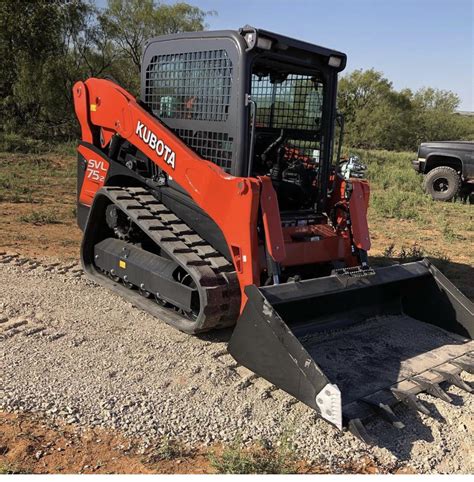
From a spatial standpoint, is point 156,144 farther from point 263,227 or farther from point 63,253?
point 63,253

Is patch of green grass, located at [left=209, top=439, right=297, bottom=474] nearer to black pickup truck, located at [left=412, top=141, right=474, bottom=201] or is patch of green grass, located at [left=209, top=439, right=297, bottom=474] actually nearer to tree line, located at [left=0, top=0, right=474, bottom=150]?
black pickup truck, located at [left=412, top=141, right=474, bottom=201]

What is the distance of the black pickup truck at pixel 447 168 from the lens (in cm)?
1280

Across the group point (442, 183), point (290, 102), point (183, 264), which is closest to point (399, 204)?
point (442, 183)

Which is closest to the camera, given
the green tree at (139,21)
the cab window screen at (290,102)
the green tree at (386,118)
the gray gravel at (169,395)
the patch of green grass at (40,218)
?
the gray gravel at (169,395)

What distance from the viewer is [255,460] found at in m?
2.99

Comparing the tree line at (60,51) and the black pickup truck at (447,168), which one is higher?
the tree line at (60,51)

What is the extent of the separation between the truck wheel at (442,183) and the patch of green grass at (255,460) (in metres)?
11.0

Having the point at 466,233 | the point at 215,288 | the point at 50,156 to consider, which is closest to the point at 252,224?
the point at 215,288

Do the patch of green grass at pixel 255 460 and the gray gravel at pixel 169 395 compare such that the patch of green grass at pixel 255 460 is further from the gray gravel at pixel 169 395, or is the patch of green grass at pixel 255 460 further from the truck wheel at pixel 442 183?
the truck wheel at pixel 442 183

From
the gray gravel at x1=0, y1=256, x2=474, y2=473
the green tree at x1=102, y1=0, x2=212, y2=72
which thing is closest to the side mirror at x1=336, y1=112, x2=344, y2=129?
the gray gravel at x1=0, y1=256, x2=474, y2=473

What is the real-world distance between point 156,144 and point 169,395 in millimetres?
2226

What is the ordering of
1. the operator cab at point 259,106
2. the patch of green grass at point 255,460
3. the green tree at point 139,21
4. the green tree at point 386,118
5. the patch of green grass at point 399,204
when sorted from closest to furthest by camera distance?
the patch of green grass at point 255,460 → the operator cab at point 259,106 → the patch of green grass at point 399,204 → the green tree at point 139,21 → the green tree at point 386,118

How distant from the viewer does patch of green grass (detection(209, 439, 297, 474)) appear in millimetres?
2869

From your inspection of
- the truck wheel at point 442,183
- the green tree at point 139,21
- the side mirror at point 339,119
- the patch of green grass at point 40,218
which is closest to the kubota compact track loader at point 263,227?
the side mirror at point 339,119
